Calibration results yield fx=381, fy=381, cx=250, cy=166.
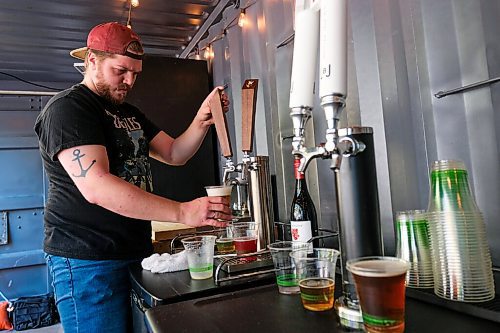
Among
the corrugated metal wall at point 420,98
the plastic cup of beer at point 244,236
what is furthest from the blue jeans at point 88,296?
the corrugated metal wall at point 420,98

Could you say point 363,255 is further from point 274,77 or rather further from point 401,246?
point 274,77

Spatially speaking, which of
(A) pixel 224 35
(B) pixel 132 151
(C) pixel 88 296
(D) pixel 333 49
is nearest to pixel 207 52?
(A) pixel 224 35

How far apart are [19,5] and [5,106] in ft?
5.77

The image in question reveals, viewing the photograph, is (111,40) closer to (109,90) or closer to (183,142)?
(109,90)

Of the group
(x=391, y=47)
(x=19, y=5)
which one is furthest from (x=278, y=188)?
(x=19, y=5)

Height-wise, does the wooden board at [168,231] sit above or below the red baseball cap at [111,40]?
below

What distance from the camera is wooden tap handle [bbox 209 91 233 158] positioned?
1318 millimetres

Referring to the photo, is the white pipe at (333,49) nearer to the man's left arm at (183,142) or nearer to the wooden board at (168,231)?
the man's left arm at (183,142)

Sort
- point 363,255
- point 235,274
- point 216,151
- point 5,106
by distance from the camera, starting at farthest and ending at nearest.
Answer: point 5,106, point 216,151, point 235,274, point 363,255

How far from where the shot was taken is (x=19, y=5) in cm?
245

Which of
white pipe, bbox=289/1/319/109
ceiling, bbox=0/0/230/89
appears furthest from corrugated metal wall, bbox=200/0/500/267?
ceiling, bbox=0/0/230/89

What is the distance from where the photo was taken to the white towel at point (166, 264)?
1.16m

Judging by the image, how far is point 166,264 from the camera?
1164 mm

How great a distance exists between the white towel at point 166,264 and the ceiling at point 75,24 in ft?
6.05
